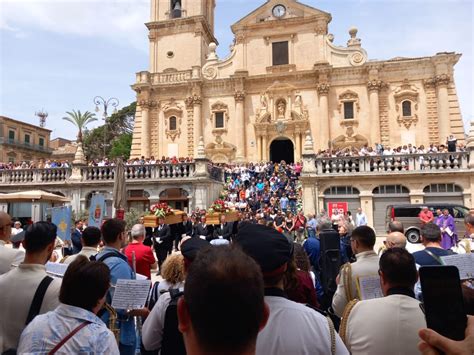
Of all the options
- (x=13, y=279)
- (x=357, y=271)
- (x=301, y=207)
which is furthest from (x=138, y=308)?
(x=301, y=207)

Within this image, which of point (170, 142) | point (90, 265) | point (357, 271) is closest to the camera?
point (90, 265)

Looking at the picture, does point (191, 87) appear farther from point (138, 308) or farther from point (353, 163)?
point (138, 308)

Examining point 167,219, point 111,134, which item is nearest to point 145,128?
point 167,219

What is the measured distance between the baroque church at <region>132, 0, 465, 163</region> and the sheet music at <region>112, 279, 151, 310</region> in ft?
93.0

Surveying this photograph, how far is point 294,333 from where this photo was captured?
1.98 meters

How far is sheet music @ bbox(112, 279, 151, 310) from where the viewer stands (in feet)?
11.1

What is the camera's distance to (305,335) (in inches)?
78.3

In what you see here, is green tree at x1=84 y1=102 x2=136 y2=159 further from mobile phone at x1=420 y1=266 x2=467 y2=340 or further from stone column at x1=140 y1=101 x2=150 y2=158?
mobile phone at x1=420 y1=266 x2=467 y2=340

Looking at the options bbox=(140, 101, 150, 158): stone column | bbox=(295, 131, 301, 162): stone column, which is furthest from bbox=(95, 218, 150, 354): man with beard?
bbox=(140, 101, 150, 158): stone column

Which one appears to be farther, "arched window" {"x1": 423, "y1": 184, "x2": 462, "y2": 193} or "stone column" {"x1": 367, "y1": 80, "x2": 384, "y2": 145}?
"stone column" {"x1": 367, "y1": 80, "x2": 384, "y2": 145}

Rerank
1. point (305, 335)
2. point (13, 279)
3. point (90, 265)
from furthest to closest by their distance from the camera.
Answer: point (13, 279) → point (90, 265) → point (305, 335)

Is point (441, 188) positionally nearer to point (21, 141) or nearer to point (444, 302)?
point (444, 302)

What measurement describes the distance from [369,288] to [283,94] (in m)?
29.8

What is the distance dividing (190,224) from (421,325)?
12.3 m
